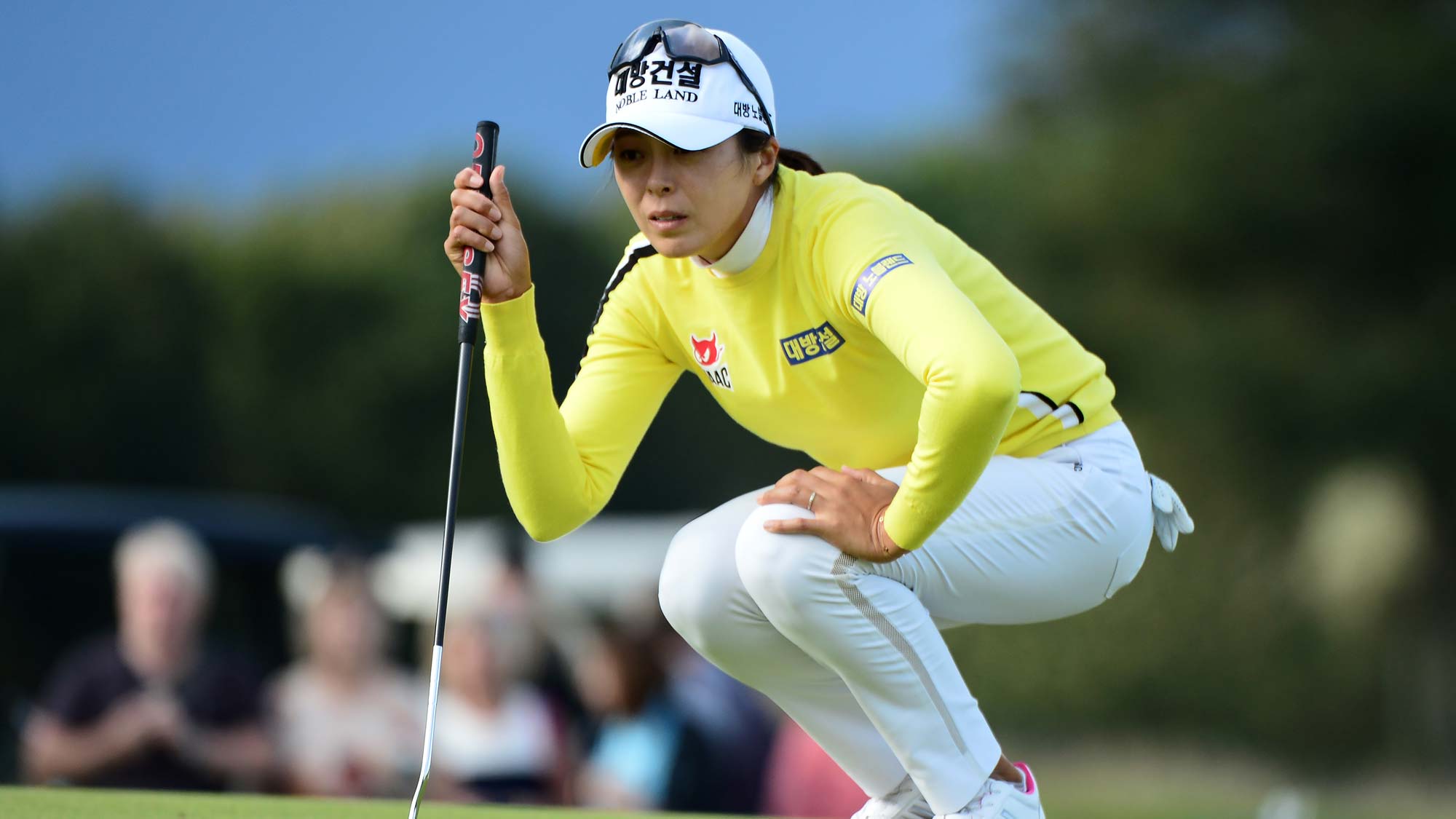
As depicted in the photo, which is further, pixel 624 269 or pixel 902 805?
pixel 624 269

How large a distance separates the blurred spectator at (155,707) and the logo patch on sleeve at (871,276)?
4428mm

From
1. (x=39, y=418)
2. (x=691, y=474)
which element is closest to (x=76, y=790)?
(x=39, y=418)

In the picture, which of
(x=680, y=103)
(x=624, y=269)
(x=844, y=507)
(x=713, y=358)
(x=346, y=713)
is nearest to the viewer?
(x=844, y=507)

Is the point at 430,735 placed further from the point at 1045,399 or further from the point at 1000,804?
the point at 1045,399

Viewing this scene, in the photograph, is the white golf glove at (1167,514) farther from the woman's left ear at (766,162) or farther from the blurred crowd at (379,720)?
the blurred crowd at (379,720)

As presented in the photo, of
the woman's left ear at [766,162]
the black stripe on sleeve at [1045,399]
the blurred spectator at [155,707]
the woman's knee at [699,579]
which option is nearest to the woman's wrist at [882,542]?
the woman's knee at [699,579]

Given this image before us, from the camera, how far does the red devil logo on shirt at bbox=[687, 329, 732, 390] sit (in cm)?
350

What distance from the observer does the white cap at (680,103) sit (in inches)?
126

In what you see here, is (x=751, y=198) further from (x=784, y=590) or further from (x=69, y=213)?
(x=69, y=213)

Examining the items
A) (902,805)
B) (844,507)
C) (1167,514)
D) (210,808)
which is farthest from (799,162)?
(210,808)

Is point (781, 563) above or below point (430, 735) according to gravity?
above

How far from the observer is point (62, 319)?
19.6 meters

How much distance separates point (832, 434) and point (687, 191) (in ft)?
2.09

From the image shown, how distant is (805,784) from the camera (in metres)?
6.50
